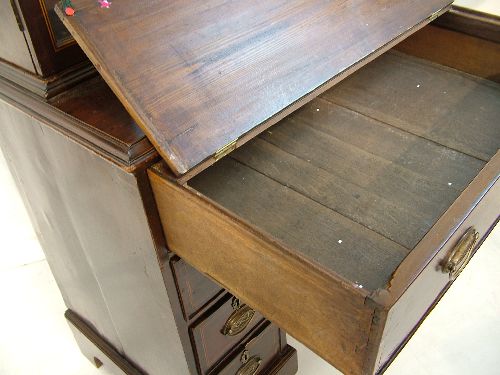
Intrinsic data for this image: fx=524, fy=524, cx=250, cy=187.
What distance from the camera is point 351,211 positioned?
777 mm

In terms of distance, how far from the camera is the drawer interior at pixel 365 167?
0.73 meters

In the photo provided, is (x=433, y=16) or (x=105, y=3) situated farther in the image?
(x=433, y=16)

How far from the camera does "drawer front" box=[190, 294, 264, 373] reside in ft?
3.68

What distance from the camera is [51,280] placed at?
6.23 ft

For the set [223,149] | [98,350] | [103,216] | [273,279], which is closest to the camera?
[273,279]

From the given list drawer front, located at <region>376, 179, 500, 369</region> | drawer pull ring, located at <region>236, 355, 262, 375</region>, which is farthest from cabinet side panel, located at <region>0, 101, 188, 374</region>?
drawer front, located at <region>376, 179, 500, 369</region>

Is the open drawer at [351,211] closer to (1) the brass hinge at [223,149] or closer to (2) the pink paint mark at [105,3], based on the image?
(1) the brass hinge at [223,149]

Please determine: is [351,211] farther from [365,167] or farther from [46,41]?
[46,41]

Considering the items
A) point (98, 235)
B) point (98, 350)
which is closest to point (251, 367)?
point (98, 350)

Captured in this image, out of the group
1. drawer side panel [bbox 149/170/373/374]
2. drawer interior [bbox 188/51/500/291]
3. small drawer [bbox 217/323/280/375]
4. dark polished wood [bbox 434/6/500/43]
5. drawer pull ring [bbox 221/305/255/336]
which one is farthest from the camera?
small drawer [bbox 217/323/280/375]

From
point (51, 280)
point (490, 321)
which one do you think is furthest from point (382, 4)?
point (51, 280)

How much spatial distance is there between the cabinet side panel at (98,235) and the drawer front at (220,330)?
50 mm

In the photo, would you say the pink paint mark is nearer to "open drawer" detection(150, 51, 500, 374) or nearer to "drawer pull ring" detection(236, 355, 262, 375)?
"open drawer" detection(150, 51, 500, 374)

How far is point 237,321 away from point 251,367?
26 centimetres
